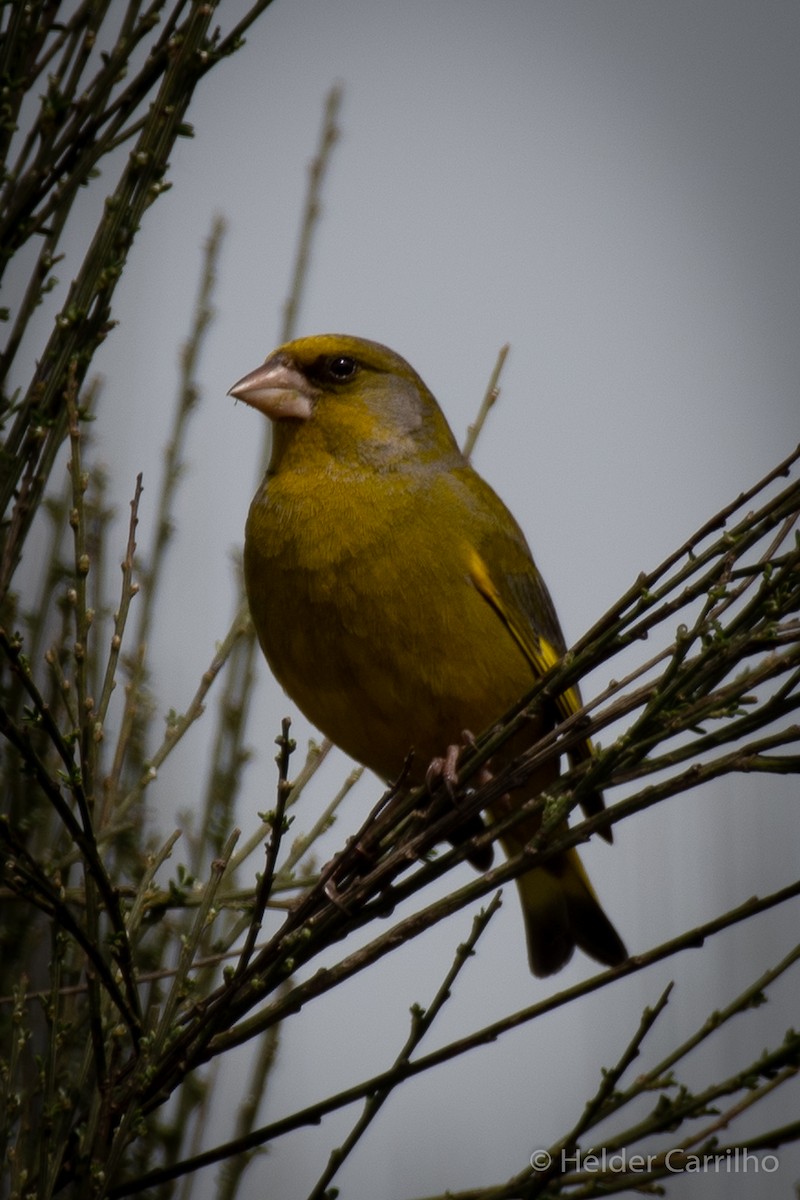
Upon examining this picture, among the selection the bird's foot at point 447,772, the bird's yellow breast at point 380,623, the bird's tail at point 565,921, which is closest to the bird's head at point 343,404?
the bird's yellow breast at point 380,623

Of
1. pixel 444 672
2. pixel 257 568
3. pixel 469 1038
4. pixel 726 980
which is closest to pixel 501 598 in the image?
pixel 444 672

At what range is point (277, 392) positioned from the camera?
350 centimetres

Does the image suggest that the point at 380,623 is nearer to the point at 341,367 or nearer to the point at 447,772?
the point at 447,772

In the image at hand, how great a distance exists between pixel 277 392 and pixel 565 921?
1498mm

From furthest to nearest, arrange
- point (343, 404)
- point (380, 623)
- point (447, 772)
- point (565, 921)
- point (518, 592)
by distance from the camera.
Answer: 1. point (565, 921)
2. point (343, 404)
3. point (518, 592)
4. point (380, 623)
5. point (447, 772)

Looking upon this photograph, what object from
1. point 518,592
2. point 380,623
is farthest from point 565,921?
point 380,623

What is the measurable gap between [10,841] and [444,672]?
3.97ft

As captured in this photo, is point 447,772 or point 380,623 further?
point 380,623

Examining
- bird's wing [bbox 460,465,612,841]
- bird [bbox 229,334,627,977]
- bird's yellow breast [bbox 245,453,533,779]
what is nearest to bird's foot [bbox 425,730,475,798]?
bird [bbox 229,334,627,977]

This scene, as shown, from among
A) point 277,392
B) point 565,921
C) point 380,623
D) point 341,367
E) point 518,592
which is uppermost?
point 341,367

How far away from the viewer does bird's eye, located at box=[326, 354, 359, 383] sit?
11.8 ft

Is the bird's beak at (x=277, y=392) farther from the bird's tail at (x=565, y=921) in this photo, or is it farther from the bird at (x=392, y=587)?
the bird's tail at (x=565, y=921)

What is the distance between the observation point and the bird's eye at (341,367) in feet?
11.8

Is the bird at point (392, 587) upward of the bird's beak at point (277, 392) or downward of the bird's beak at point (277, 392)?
downward
